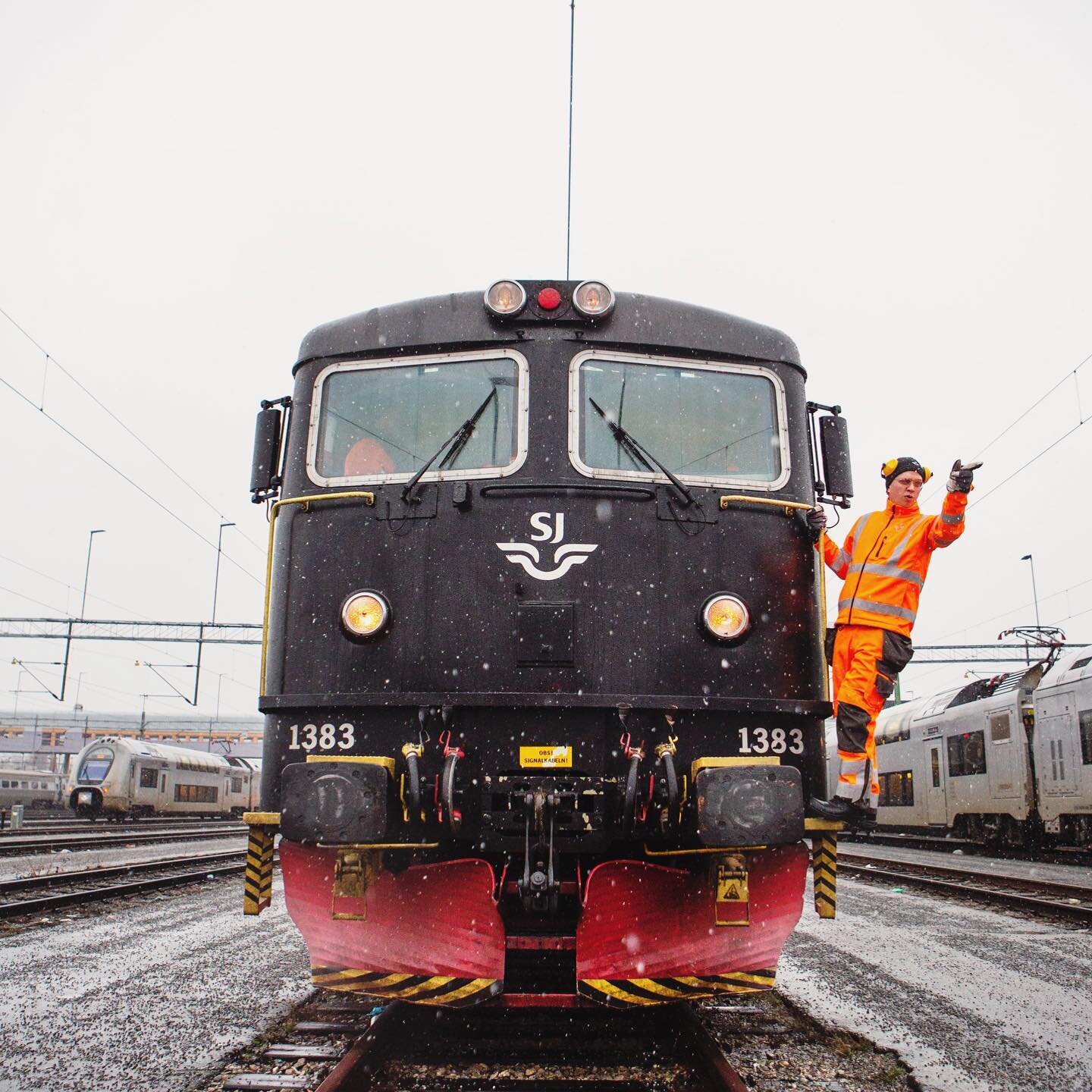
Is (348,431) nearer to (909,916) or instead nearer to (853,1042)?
(853,1042)

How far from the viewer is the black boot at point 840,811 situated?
4.73 meters

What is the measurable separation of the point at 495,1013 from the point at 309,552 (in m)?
2.37

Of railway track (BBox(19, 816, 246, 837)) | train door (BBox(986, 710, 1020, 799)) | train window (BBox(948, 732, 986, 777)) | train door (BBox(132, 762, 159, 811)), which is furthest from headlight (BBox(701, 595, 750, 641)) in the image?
train door (BBox(132, 762, 159, 811))

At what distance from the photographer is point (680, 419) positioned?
17.1 ft

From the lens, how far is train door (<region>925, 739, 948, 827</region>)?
71.6ft

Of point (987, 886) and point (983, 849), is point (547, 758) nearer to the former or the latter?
point (987, 886)

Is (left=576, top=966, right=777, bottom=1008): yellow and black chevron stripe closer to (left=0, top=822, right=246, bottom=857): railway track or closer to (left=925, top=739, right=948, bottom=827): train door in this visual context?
(left=0, top=822, right=246, bottom=857): railway track

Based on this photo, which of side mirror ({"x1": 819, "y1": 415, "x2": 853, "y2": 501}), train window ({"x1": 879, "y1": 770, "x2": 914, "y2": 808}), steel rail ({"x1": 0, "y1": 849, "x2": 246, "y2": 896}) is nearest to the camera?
side mirror ({"x1": 819, "y1": 415, "x2": 853, "y2": 501})

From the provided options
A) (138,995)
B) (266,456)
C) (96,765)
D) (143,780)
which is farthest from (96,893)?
(143,780)

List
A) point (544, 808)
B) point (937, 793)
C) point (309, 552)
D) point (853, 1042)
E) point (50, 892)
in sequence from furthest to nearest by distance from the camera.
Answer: point (937, 793)
point (50, 892)
point (309, 552)
point (853, 1042)
point (544, 808)

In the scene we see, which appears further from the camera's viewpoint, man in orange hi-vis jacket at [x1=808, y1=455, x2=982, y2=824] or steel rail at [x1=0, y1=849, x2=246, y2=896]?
steel rail at [x1=0, y1=849, x2=246, y2=896]

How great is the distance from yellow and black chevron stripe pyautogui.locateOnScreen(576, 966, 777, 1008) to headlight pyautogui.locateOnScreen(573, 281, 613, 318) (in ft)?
9.71

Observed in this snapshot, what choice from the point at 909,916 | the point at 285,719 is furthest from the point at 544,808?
the point at 909,916

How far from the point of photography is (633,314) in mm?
5258
